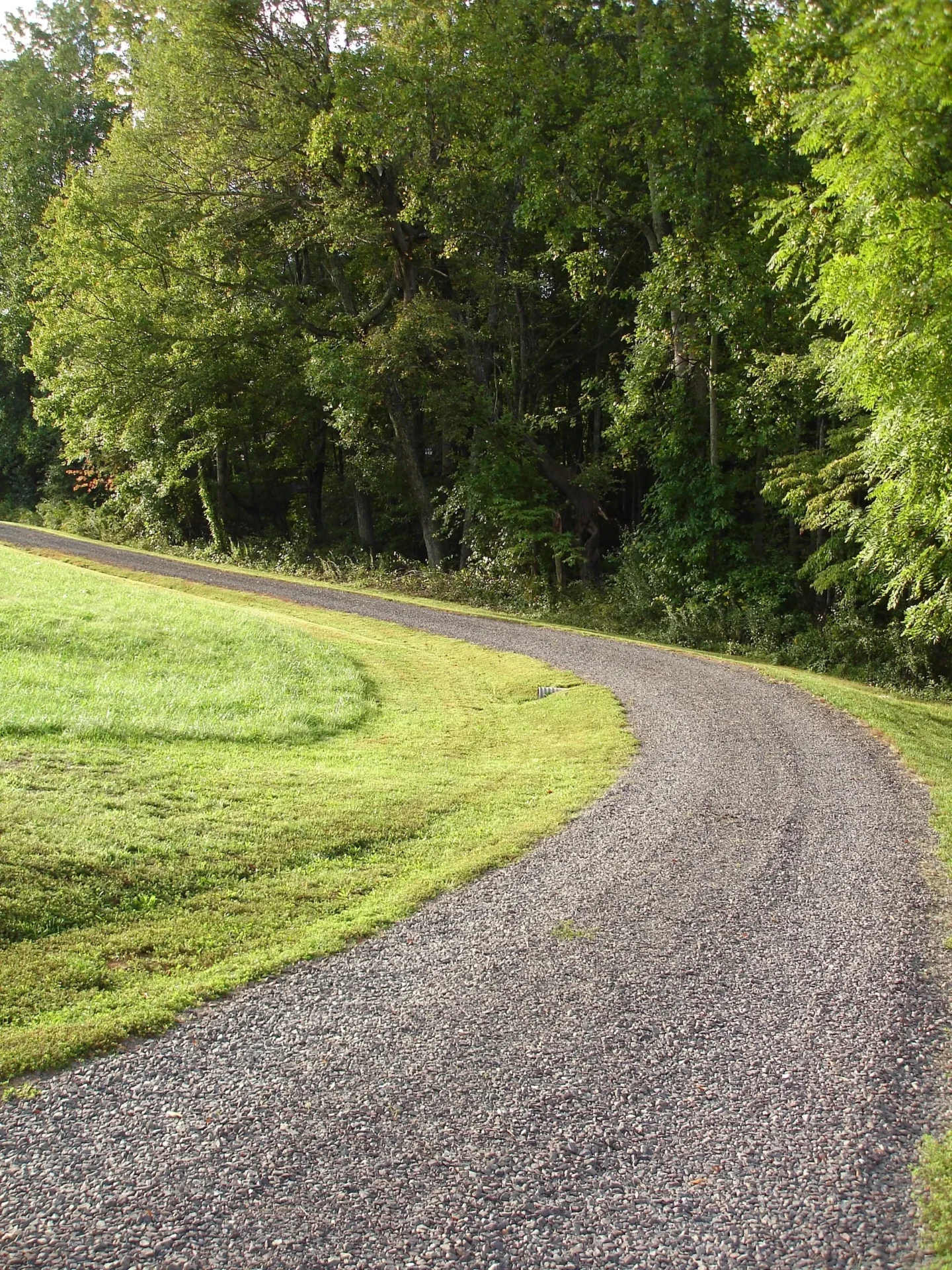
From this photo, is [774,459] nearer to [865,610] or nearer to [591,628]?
[865,610]

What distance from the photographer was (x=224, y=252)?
27.1 m

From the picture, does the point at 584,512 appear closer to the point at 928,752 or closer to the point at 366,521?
the point at 366,521

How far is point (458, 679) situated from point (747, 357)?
1019 cm

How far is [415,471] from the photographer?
27625 millimetres

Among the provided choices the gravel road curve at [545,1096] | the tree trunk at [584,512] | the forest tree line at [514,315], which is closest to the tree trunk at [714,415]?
the forest tree line at [514,315]

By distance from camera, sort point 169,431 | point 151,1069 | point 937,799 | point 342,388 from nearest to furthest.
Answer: point 151,1069
point 937,799
point 342,388
point 169,431

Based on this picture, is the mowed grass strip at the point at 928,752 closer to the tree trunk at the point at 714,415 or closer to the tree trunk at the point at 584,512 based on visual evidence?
the tree trunk at the point at 714,415

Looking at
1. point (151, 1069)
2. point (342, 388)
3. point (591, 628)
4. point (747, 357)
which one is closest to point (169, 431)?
point (342, 388)

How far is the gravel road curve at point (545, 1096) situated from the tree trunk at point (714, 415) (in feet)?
50.4

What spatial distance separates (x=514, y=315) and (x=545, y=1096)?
24.5 m

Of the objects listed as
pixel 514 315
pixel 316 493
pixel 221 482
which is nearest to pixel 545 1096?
pixel 514 315

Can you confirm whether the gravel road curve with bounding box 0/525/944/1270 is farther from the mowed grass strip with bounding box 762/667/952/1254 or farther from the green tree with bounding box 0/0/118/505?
the green tree with bounding box 0/0/118/505

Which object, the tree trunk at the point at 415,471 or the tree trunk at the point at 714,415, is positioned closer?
the tree trunk at the point at 714,415

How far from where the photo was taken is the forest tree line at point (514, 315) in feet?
58.7
